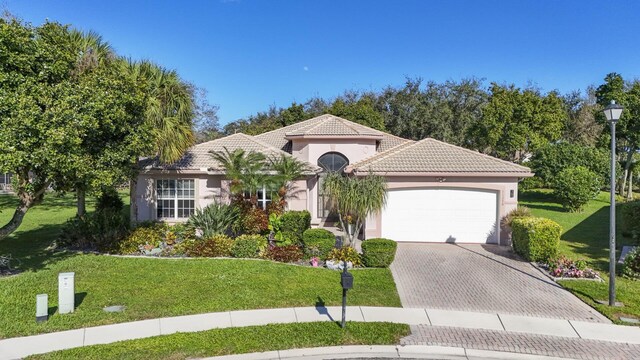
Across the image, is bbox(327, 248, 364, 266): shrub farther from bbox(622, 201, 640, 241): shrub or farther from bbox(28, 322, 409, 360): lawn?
bbox(622, 201, 640, 241): shrub

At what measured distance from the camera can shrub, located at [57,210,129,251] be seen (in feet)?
48.0

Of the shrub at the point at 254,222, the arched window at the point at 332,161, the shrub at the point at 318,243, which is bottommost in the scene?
the shrub at the point at 318,243

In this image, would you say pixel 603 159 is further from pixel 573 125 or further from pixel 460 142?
pixel 573 125

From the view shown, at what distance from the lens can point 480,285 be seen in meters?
11.4

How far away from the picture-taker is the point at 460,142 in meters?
→ 41.6

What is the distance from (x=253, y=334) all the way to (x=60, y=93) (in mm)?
8282

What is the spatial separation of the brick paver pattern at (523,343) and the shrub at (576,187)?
19.1 meters

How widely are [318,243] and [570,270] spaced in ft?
25.5

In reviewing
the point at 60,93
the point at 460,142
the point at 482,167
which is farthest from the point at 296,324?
the point at 460,142

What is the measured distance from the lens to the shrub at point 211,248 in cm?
1371

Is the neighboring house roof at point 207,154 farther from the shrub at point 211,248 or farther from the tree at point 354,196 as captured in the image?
the shrub at point 211,248

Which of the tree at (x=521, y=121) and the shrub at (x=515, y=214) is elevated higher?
the tree at (x=521, y=121)

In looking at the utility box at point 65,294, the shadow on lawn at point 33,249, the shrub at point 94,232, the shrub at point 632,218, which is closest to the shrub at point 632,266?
the shrub at point 632,218

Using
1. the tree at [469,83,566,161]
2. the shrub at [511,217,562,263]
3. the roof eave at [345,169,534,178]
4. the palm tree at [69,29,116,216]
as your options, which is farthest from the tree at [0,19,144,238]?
the tree at [469,83,566,161]
